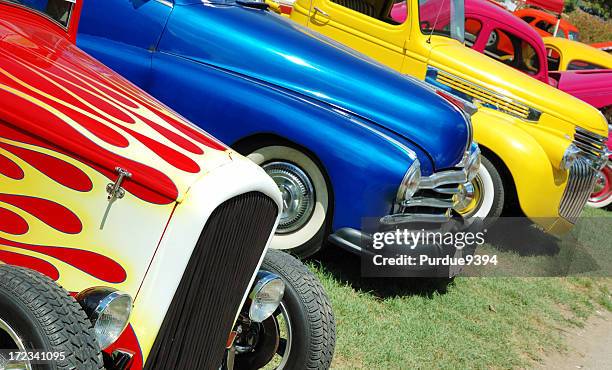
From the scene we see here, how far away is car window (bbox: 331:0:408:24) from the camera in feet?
23.1

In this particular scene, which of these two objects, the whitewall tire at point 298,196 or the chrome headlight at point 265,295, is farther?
the whitewall tire at point 298,196

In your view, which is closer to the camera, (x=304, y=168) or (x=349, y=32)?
(x=304, y=168)

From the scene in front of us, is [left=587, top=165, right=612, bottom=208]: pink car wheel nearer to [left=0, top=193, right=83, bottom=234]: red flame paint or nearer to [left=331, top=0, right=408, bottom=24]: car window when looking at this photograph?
[left=331, top=0, right=408, bottom=24]: car window

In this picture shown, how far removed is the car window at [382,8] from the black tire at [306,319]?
437cm

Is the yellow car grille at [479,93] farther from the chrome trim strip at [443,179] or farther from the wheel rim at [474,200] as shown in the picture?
the chrome trim strip at [443,179]

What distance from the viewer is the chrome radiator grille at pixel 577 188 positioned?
6.78m

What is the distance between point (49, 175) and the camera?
2.53 metres

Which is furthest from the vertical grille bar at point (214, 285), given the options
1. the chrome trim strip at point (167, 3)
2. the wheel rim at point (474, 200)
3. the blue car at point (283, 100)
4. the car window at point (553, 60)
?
the car window at point (553, 60)

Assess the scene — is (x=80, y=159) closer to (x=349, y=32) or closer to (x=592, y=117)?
(x=349, y=32)

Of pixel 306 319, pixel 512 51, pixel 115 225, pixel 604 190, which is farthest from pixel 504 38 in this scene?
pixel 115 225

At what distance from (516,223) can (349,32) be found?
2.51 metres

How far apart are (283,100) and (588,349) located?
9.40ft

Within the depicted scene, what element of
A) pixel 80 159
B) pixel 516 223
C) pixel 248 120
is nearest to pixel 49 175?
pixel 80 159

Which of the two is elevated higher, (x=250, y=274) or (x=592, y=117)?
(x=592, y=117)
